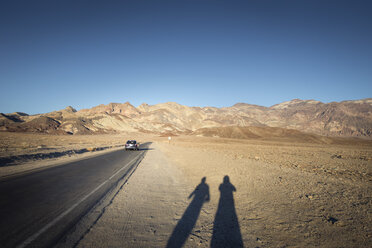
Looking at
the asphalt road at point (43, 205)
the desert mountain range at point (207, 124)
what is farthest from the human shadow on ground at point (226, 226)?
the desert mountain range at point (207, 124)

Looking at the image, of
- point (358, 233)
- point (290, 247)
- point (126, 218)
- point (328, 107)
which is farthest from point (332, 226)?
point (328, 107)

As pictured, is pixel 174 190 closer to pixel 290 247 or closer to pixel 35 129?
pixel 290 247

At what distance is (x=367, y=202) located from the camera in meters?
5.52

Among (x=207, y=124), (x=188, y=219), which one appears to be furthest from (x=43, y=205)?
(x=207, y=124)

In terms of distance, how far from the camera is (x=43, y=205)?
525 cm

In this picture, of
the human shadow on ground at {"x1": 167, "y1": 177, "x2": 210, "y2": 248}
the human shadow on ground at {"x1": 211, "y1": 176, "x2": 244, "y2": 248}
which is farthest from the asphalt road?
the human shadow on ground at {"x1": 211, "y1": 176, "x2": 244, "y2": 248}

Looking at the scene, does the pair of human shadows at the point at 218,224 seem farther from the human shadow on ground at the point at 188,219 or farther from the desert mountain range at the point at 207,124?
the desert mountain range at the point at 207,124

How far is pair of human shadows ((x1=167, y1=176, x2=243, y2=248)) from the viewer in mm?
3826

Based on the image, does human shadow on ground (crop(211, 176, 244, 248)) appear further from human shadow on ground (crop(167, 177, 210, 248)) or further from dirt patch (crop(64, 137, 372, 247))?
human shadow on ground (crop(167, 177, 210, 248))

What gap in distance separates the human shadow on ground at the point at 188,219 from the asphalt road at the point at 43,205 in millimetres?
2411

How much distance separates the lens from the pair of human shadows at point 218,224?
12.6 ft

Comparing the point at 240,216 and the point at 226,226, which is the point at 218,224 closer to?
the point at 226,226

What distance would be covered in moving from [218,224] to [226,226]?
0.73ft

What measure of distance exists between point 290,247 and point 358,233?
1699mm
